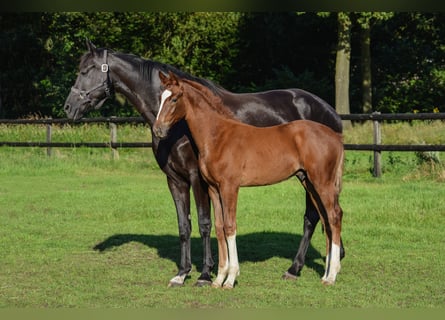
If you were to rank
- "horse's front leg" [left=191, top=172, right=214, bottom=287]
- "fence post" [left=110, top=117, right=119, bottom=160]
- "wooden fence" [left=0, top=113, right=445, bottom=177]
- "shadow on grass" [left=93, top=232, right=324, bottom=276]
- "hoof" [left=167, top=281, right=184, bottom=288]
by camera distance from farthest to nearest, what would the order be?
"fence post" [left=110, top=117, right=119, bottom=160] → "wooden fence" [left=0, top=113, right=445, bottom=177] → "shadow on grass" [left=93, top=232, right=324, bottom=276] → "horse's front leg" [left=191, top=172, right=214, bottom=287] → "hoof" [left=167, top=281, right=184, bottom=288]

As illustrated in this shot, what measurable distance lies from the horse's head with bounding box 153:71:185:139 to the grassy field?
140 centimetres

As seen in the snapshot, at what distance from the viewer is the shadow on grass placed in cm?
838

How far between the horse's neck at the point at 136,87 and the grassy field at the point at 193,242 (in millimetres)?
1634

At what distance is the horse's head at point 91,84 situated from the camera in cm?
714

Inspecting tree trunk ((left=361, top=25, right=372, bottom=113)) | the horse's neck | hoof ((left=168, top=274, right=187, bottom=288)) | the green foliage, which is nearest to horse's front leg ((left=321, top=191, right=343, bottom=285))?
hoof ((left=168, top=274, right=187, bottom=288))

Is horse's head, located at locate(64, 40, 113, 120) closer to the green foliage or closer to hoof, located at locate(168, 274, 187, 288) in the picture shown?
hoof, located at locate(168, 274, 187, 288)

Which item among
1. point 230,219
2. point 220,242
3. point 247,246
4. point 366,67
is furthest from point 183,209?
point 366,67

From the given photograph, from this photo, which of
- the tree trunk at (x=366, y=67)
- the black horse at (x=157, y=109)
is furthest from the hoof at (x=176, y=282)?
the tree trunk at (x=366, y=67)

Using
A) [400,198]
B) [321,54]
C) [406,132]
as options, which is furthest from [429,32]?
[400,198]

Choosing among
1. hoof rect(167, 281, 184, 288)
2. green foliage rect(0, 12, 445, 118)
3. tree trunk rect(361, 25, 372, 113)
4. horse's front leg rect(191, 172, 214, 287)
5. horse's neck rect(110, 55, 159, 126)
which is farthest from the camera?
green foliage rect(0, 12, 445, 118)

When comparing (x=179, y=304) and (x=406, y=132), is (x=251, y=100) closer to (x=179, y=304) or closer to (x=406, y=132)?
(x=179, y=304)

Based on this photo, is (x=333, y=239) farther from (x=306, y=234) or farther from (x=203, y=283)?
(x=203, y=283)

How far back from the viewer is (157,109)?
276 inches

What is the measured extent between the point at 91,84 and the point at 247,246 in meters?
3.10
